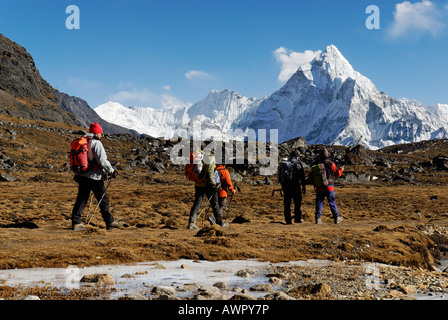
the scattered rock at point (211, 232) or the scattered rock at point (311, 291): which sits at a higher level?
the scattered rock at point (211, 232)

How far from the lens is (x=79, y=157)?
9.42 metres

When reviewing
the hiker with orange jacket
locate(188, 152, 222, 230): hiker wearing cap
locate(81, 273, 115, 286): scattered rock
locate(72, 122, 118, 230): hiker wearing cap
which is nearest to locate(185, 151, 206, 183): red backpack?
locate(188, 152, 222, 230): hiker wearing cap

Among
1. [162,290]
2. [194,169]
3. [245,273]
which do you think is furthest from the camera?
[194,169]

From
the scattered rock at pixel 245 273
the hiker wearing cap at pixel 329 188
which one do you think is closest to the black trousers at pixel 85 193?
the scattered rock at pixel 245 273

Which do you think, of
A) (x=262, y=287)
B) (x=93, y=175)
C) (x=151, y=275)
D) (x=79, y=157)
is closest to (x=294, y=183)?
(x=93, y=175)

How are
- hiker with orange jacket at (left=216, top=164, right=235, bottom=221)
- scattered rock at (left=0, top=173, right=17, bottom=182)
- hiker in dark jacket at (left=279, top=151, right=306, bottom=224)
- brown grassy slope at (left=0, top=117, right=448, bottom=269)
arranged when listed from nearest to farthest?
brown grassy slope at (left=0, top=117, right=448, bottom=269) < hiker with orange jacket at (left=216, top=164, right=235, bottom=221) < hiker in dark jacket at (left=279, top=151, right=306, bottom=224) < scattered rock at (left=0, top=173, right=17, bottom=182)

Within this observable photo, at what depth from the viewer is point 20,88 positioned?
12350 centimetres

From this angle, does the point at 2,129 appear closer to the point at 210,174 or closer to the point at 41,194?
the point at 41,194

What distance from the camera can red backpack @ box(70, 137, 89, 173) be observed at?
30.9ft

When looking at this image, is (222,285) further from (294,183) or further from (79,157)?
(294,183)

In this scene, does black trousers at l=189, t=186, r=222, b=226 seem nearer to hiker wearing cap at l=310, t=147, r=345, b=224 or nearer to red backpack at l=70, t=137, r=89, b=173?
red backpack at l=70, t=137, r=89, b=173

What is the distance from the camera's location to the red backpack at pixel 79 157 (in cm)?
942

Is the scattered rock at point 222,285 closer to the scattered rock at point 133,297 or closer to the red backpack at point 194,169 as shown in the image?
the scattered rock at point 133,297
